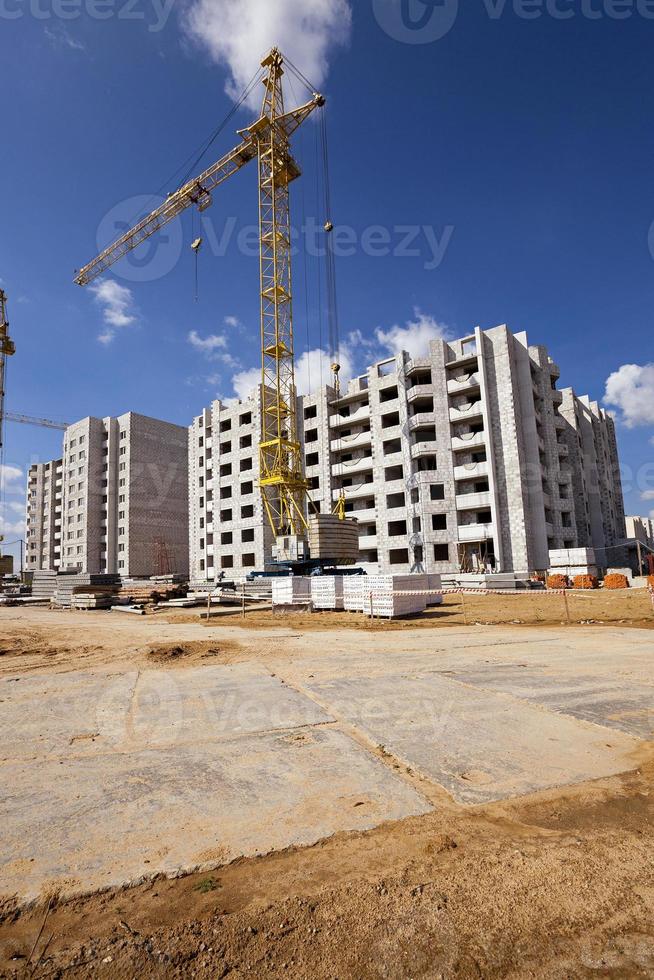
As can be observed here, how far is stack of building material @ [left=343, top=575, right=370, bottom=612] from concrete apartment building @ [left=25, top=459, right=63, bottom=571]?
7142 cm

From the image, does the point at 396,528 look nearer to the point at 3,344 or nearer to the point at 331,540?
the point at 331,540

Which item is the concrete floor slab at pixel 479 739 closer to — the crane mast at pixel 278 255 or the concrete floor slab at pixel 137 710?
Result: the concrete floor slab at pixel 137 710

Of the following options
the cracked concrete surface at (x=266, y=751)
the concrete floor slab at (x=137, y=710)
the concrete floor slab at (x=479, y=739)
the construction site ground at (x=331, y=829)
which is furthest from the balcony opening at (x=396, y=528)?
the concrete floor slab at (x=479, y=739)

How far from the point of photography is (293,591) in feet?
72.3

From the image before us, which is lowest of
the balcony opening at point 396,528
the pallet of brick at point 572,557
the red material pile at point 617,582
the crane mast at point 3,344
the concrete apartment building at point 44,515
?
the red material pile at point 617,582

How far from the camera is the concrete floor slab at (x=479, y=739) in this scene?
4.01m

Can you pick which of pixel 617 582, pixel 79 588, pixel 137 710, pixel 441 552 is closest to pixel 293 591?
pixel 137 710

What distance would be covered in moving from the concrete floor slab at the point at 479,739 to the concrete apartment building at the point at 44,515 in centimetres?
8332

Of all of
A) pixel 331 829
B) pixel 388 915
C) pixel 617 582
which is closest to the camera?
pixel 388 915

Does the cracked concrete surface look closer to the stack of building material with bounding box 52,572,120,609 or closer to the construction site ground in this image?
the construction site ground

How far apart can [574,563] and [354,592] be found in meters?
23.0

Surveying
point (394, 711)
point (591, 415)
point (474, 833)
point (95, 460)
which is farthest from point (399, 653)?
point (95, 460)

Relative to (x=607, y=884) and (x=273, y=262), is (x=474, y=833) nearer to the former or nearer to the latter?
(x=607, y=884)

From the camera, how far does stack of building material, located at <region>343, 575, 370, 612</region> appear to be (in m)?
19.6
